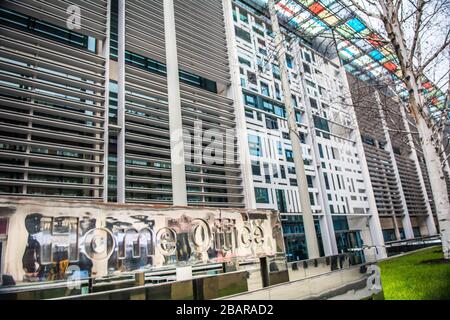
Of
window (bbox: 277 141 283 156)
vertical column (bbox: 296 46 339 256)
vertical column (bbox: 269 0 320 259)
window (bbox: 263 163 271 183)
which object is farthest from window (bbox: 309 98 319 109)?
vertical column (bbox: 269 0 320 259)

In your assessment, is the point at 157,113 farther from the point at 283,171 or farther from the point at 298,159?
the point at 283,171

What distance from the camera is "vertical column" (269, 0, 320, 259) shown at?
306 inches

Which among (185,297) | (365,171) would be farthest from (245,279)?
(365,171)

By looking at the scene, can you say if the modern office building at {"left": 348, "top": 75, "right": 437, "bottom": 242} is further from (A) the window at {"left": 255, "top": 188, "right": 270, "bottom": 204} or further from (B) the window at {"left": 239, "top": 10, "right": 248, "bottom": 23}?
(A) the window at {"left": 255, "top": 188, "right": 270, "bottom": 204}

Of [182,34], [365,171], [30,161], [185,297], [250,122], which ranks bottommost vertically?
[185,297]

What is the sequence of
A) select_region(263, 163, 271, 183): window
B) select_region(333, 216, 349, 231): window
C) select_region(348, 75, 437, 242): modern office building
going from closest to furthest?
select_region(263, 163, 271, 183): window
select_region(333, 216, 349, 231): window
select_region(348, 75, 437, 242): modern office building

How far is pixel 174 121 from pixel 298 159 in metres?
5.46

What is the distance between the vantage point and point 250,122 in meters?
20.0

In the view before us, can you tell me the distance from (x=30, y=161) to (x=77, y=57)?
4.89m

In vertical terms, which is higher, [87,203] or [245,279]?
[87,203]

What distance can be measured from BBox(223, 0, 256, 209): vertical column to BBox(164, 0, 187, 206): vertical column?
4.33 metres

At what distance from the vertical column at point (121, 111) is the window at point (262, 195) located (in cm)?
908
